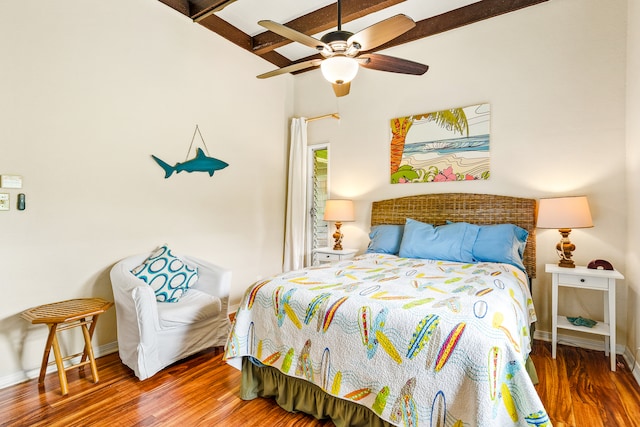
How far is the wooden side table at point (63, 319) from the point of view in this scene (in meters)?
2.08

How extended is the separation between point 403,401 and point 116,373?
6.75 ft

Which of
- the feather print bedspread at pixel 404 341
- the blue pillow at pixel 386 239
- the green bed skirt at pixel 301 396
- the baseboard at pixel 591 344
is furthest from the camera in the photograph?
the blue pillow at pixel 386 239

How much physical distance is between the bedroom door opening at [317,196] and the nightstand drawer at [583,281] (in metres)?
2.54

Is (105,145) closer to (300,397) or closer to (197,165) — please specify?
(197,165)

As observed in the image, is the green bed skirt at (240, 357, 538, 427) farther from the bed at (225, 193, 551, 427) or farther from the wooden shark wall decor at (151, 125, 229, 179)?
the wooden shark wall decor at (151, 125, 229, 179)

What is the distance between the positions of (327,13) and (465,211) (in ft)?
7.74

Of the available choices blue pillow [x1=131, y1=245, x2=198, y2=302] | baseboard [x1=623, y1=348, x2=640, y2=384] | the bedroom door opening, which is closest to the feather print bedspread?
baseboard [x1=623, y1=348, x2=640, y2=384]

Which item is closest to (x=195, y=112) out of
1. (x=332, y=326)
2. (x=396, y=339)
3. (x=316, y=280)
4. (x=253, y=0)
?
(x=253, y=0)

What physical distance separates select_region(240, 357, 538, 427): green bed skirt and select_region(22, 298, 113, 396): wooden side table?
1061mm

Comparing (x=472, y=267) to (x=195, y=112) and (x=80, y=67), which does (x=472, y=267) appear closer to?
(x=195, y=112)

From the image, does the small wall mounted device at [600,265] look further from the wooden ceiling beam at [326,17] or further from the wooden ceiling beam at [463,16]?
the wooden ceiling beam at [326,17]

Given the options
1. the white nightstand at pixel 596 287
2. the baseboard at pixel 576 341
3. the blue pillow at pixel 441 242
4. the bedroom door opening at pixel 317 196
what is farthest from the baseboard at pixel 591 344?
the bedroom door opening at pixel 317 196

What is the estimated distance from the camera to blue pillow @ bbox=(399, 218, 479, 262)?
296 cm

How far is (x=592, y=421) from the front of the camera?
Result: 185 cm
